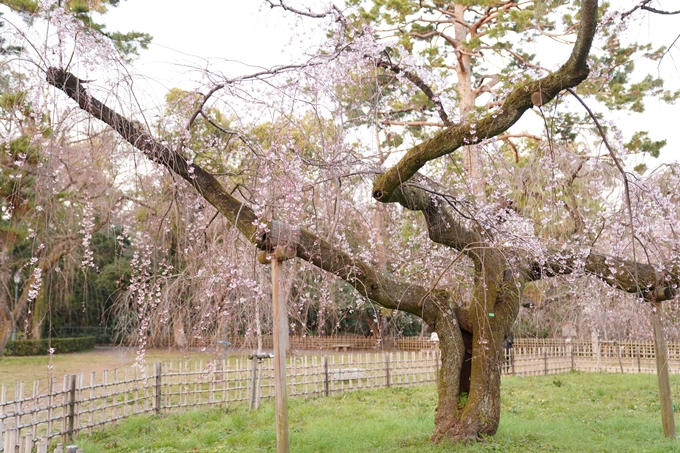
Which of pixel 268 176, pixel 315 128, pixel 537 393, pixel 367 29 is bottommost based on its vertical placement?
pixel 537 393

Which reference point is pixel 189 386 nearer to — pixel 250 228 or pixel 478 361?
pixel 478 361

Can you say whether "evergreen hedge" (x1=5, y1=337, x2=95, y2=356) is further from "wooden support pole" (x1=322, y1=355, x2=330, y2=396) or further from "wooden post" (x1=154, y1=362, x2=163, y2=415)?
"wooden post" (x1=154, y1=362, x2=163, y2=415)

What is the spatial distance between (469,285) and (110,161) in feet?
15.2

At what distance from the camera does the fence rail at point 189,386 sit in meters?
5.85

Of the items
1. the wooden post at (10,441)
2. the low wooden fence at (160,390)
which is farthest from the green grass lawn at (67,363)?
the wooden post at (10,441)

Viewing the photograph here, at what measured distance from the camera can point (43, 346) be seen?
2189cm

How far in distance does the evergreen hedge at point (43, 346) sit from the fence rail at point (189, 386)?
27.5 feet

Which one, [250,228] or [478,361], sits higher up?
[250,228]

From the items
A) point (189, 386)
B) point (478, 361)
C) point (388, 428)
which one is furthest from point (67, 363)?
point (478, 361)

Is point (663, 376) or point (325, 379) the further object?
point (325, 379)

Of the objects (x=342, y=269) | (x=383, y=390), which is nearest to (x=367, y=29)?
(x=342, y=269)

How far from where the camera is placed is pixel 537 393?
429 inches

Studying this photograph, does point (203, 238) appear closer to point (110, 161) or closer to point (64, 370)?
point (110, 161)

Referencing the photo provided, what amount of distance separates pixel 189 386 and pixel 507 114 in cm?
653
